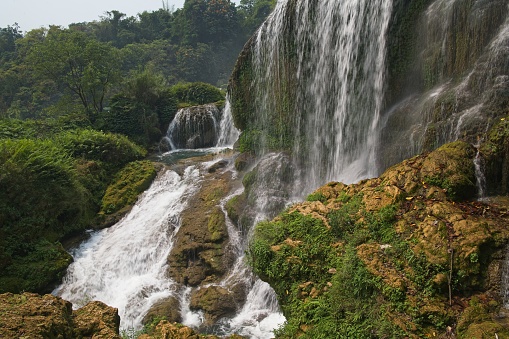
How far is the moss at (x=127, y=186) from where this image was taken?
14.6 meters

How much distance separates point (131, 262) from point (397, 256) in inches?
329

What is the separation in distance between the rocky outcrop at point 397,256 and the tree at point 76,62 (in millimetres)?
19388

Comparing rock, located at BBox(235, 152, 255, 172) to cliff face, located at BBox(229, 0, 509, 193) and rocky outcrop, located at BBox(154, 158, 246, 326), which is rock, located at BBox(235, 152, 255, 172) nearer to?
cliff face, located at BBox(229, 0, 509, 193)

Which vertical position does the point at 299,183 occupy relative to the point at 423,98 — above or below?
below

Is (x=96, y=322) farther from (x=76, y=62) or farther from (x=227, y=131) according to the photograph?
(x=76, y=62)

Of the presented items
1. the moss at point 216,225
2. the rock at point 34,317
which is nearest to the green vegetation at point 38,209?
the moss at point 216,225

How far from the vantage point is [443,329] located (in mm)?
4719

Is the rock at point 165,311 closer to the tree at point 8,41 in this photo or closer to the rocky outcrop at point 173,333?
the rocky outcrop at point 173,333

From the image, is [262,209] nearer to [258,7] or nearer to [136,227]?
[136,227]

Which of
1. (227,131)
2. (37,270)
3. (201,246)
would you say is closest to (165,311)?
(201,246)

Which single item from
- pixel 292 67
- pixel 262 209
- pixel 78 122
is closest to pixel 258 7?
pixel 78 122

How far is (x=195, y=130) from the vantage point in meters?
22.9

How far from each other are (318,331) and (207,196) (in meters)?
8.23

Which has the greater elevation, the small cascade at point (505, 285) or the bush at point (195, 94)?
the bush at point (195, 94)
